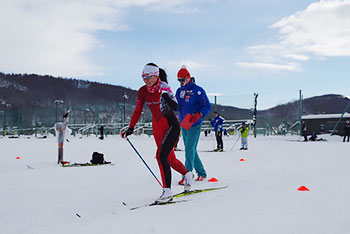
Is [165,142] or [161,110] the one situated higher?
[161,110]

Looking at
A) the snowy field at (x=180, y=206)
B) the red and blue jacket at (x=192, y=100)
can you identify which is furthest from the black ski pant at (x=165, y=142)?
the red and blue jacket at (x=192, y=100)

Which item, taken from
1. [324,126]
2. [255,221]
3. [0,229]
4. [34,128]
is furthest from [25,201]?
[324,126]

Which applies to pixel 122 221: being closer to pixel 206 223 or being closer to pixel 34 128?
pixel 206 223

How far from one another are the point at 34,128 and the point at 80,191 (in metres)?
29.3

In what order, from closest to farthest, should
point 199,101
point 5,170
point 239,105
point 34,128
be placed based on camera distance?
1. point 199,101
2. point 5,170
3. point 239,105
4. point 34,128

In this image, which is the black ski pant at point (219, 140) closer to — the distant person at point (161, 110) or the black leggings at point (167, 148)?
the distant person at point (161, 110)

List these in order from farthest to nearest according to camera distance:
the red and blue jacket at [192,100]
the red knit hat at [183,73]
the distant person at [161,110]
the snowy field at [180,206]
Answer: the red knit hat at [183,73] < the red and blue jacket at [192,100] < the distant person at [161,110] < the snowy field at [180,206]

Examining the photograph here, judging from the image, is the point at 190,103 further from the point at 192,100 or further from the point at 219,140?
the point at 219,140

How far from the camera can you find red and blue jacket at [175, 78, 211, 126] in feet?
17.7

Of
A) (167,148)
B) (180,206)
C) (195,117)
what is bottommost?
(180,206)

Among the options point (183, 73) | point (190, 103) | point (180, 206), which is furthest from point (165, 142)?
point (183, 73)

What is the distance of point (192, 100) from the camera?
18.1ft

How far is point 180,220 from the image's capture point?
10.1ft

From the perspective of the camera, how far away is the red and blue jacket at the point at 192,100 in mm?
5398
